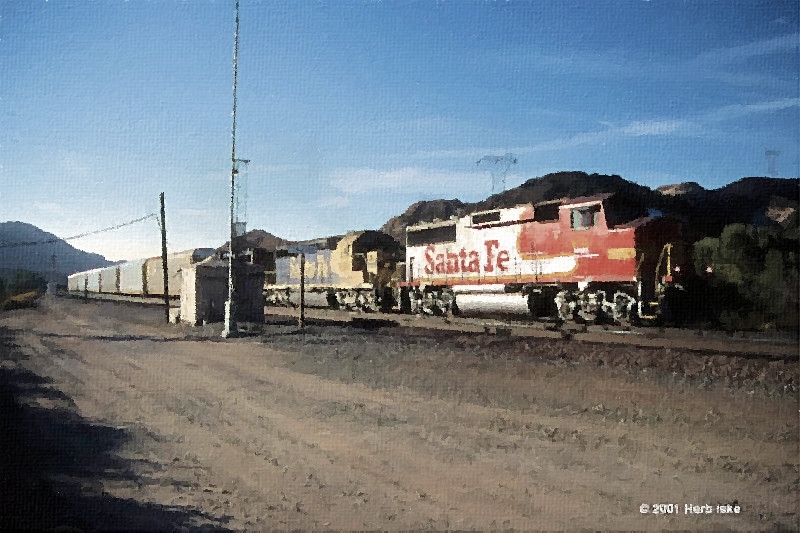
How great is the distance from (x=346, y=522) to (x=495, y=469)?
5.55 ft

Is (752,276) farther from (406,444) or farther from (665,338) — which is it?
→ (406,444)

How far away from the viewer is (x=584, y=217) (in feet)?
50.4

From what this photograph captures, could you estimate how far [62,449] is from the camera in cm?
602

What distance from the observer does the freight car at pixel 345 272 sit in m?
24.2

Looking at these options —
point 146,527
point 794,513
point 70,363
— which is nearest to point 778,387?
point 794,513

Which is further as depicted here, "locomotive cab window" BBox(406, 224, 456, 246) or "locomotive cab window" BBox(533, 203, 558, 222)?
"locomotive cab window" BBox(406, 224, 456, 246)

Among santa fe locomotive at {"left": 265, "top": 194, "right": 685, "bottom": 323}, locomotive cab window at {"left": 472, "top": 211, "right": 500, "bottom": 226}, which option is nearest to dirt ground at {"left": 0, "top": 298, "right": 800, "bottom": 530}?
santa fe locomotive at {"left": 265, "top": 194, "right": 685, "bottom": 323}

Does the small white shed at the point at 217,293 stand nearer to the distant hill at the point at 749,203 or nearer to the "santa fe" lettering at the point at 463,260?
the "santa fe" lettering at the point at 463,260

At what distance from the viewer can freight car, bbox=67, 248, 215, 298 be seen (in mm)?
34759

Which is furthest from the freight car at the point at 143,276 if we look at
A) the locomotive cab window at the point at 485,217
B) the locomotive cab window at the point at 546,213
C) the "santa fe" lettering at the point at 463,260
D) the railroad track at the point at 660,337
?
the locomotive cab window at the point at 546,213

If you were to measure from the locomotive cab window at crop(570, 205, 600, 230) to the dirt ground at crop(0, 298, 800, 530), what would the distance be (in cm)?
500

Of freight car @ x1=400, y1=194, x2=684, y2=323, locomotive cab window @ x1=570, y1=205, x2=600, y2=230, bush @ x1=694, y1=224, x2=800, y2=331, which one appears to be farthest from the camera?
locomotive cab window @ x1=570, y1=205, x2=600, y2=230

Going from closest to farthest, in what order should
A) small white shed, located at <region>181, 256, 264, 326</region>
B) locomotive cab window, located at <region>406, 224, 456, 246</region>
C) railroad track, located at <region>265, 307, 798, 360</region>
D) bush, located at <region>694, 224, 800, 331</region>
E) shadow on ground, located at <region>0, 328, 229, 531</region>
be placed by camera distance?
1. shadow on ground, located at <region>0, 328, 229, 531</region>
2. railroad track, located at <region>265, 307, 798, 360</region>
3. bush, located at <region>694, 224, 800, 331</region>
4. locomotive cab window, located at <region>406, 224, 456, 246</region>
5. small white shed, located at <region>181, 256, 264, 326</region>

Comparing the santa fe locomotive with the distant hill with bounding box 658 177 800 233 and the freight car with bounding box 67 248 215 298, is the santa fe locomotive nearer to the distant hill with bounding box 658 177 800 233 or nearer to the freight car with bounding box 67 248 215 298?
the freight car with bounding box 67 248 215 298
